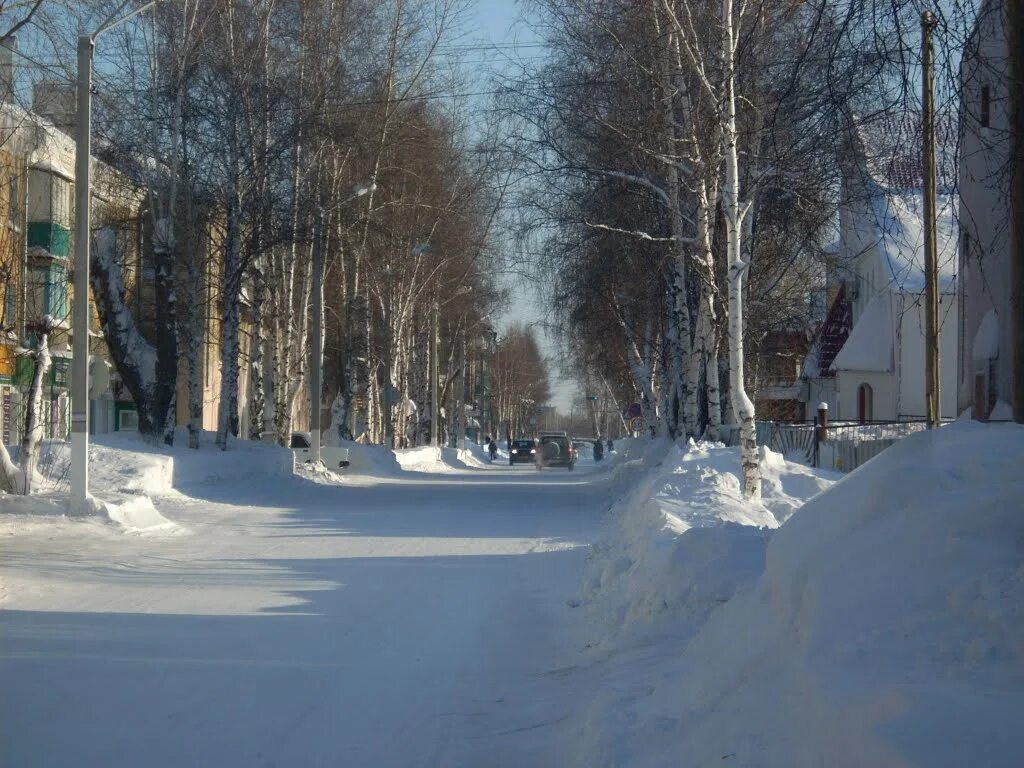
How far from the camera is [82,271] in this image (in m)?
18.5

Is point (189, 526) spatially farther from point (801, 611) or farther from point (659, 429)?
point (659, 429)

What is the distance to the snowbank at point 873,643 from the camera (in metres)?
4.29

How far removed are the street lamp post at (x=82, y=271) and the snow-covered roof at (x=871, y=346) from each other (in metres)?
34.0

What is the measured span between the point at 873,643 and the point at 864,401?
1772 inches

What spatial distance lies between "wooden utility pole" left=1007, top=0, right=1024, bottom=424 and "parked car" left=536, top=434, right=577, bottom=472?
52.9 m

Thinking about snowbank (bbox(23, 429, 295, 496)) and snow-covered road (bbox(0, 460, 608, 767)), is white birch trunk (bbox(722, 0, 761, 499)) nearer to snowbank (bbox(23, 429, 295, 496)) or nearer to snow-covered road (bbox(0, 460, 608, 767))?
snow-covered road (bbox(0, 460, 608, 767))

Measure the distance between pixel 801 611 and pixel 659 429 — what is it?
4518 centimetres

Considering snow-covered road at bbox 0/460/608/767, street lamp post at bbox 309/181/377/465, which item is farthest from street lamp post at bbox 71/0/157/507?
street lamp post at bbox 309/181/377/465

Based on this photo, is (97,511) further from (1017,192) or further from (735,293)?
(1017,192)

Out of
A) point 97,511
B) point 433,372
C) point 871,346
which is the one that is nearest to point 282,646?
point 97,511

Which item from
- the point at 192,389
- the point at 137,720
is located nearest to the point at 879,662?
the point at 137,720

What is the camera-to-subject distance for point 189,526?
826 inches

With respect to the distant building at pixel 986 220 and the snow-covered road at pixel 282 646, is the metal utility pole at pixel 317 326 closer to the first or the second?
the snow-covered road at pixel 282 646

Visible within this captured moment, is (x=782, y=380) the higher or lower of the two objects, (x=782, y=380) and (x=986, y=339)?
the higher
